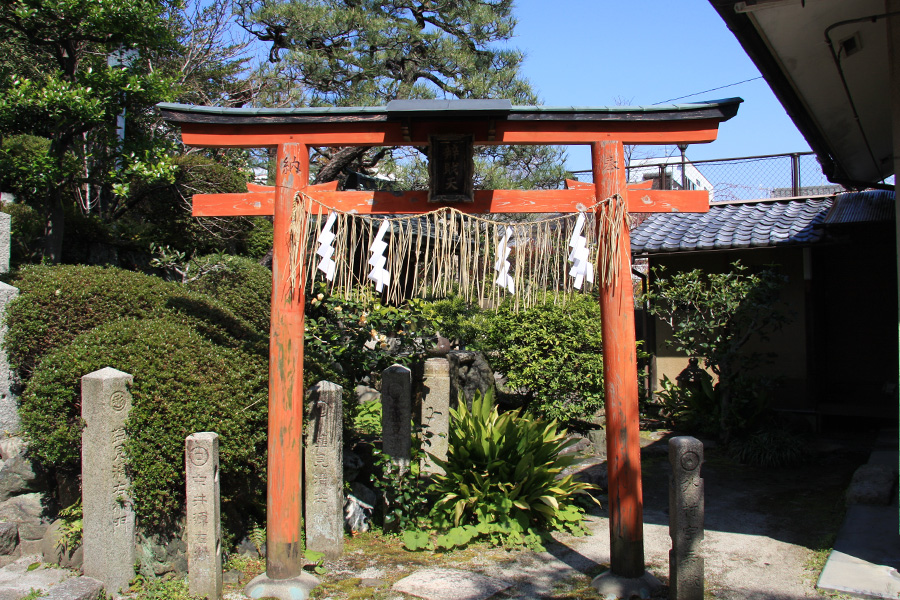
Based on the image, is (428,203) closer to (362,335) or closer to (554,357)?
(362,335)

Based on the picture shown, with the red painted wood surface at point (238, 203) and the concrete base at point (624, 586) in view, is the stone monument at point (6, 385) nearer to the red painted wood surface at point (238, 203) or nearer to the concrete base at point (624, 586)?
the red painted wood surface at point (238, 203)

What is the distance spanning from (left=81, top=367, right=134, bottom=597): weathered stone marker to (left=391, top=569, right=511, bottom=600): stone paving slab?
2183mm

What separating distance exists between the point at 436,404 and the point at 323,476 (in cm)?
162

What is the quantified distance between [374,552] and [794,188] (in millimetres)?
11818

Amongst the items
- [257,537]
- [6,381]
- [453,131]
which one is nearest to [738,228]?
[453,131]

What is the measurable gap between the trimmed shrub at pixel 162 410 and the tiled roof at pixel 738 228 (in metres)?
7.73

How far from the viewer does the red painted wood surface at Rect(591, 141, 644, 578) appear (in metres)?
5.07

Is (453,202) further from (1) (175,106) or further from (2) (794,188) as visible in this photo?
(2) (794,188)

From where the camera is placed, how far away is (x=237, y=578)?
5.36m

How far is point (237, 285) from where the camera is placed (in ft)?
32.5

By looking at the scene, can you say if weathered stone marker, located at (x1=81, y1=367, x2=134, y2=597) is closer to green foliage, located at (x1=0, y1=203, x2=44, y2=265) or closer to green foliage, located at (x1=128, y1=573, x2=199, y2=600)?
green foliage, located at (x1=128, y1=573, x2=199, y2=600)

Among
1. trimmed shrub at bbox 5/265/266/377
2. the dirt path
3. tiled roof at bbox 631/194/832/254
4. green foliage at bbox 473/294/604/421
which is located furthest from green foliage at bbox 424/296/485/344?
trimmed shrub at bbox 5/265/266/377

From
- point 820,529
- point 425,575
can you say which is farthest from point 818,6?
point 425,575

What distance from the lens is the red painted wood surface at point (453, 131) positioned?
5.28 meters
